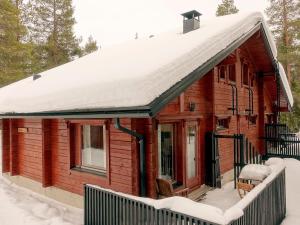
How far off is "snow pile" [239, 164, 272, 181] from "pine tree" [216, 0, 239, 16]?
960 inches

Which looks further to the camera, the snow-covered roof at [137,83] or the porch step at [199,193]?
the porch step at [199,193]

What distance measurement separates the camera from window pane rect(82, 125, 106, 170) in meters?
7.46

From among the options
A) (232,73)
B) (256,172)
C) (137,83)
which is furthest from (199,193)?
(232,73)

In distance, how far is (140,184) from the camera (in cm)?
627

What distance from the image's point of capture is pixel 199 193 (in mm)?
8273

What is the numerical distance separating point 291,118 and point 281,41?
7.76m

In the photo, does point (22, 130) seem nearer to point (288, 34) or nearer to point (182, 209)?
point (182, 209)

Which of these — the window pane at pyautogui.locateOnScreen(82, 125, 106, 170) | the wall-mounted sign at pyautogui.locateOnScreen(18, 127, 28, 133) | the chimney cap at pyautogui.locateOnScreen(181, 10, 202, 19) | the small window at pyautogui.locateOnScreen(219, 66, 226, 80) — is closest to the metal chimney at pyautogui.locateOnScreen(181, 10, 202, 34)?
the chimney cap at pyautogui.locateOnScreen(181, 10, 202, 19)

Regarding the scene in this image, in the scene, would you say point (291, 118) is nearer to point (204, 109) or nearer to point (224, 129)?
point (224, 129)

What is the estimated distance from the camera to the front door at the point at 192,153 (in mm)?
8172

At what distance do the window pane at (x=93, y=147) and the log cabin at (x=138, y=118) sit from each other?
0.09 feet

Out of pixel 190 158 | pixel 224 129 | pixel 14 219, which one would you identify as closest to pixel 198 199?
pixel 190 158

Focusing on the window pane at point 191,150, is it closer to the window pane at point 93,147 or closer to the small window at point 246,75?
the window pane at point 93,147

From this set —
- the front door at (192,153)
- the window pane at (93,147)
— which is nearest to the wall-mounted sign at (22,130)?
the window pane at (93,147)
